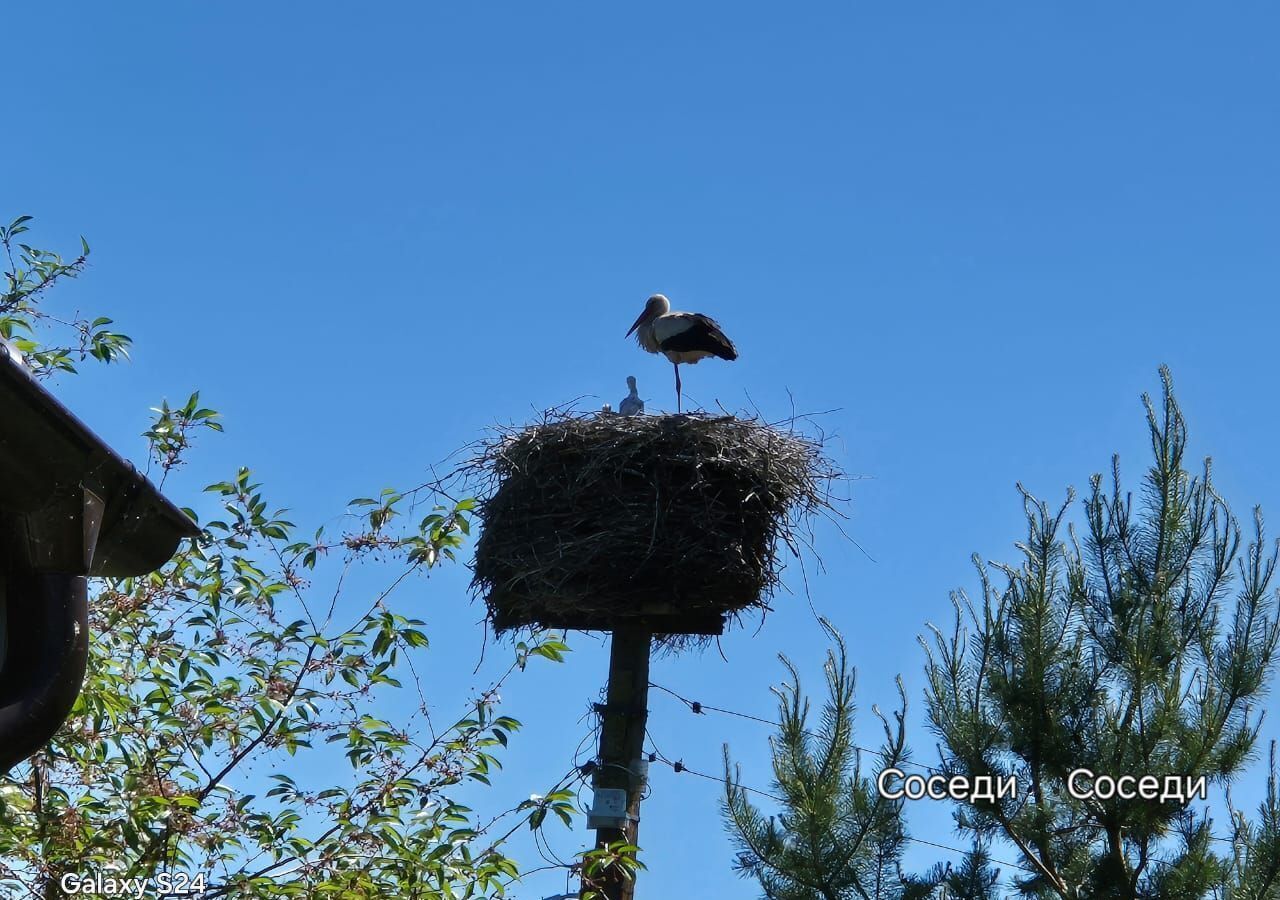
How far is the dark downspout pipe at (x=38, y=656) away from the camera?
6.49ft

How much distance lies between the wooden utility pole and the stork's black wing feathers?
338 centimetres

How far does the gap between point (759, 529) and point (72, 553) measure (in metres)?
5.79

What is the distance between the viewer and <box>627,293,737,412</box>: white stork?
9.79 metres

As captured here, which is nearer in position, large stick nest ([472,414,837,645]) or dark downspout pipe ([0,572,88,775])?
dark downspout pipe ([0,572,88,775])

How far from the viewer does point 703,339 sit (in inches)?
385

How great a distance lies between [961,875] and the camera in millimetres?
7016

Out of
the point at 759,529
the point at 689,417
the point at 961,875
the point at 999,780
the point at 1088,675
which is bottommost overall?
the point at 961,875

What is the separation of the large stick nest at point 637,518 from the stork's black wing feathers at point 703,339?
1.66 m

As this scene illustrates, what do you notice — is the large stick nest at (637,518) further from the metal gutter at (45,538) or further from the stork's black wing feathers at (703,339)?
the metal gutter at (45,538)

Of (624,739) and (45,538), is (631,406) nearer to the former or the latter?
(624,739)

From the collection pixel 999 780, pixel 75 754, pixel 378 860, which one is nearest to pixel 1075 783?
pixel 999 780

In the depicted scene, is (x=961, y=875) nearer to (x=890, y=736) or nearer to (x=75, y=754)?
(x=890, y=736)

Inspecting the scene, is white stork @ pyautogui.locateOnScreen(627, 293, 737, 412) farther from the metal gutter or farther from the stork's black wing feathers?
the metal gutter

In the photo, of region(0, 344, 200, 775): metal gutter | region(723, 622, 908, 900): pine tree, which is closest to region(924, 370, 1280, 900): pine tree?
region(723, 622, 908, 900): pine tree
